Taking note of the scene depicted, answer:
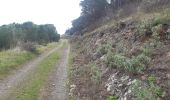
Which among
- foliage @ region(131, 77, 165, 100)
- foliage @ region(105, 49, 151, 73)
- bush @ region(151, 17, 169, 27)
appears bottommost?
foliage @ region(131, 77, 165, 100)

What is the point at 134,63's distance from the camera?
1488cm

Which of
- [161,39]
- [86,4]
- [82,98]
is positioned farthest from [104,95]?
[86,4]

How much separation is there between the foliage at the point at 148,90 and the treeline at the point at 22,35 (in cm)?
Answer: 4154

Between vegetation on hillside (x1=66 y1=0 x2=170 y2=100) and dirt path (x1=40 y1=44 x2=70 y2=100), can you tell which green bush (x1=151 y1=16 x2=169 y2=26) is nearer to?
vegetation on hillside (x1=66 y1=0 x2=170 y2=100)

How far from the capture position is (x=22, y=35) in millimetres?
76688

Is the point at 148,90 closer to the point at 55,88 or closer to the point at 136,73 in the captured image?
the point at 136,73

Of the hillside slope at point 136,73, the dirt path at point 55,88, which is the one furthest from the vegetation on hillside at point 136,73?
the dirt path at point 55,88

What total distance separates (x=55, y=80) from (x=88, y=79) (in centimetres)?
265

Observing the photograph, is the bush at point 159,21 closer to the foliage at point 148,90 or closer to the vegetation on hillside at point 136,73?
the vegetation on hillside at point 136,73

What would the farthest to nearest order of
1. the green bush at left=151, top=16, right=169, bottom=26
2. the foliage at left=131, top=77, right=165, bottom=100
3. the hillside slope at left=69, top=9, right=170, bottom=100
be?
1. the green bush at left=151, top=16, right=169, bottom=26
2. the hillside slope at left=69, top=9, right=170, bottom=100
3. the foliage at left=131, top=77, right=165, bottom=100

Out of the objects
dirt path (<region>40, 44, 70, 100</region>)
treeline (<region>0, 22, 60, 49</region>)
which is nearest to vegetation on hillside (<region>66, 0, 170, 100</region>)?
dirt path (<region>40, 44, 70, 100</region>)

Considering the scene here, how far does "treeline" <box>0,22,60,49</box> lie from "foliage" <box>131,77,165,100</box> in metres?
41.5

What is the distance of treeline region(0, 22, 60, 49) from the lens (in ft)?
213

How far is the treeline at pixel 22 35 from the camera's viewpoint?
6488cm
